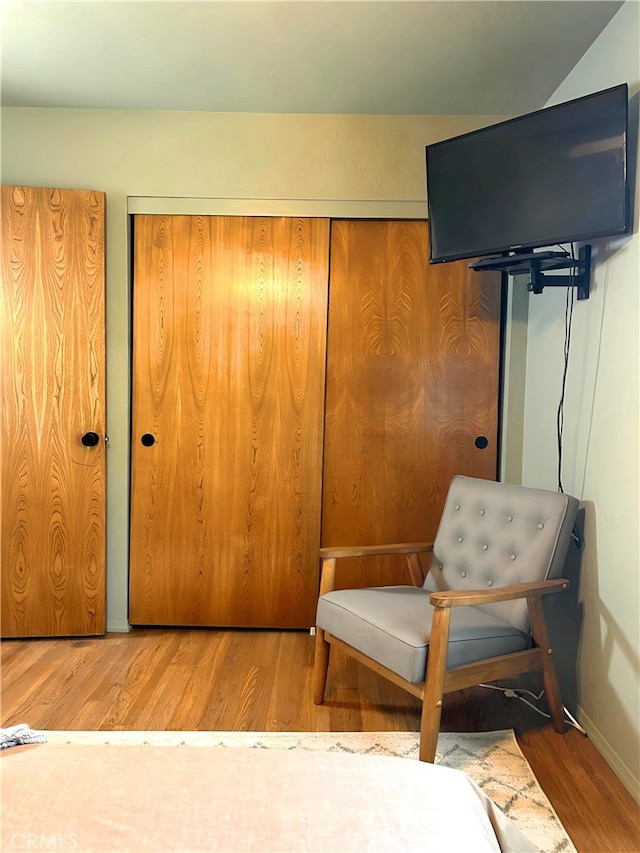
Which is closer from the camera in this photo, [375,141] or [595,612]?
[595,612]

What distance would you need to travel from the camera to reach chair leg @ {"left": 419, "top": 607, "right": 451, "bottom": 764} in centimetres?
204

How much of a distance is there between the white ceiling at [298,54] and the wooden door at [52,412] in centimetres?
56

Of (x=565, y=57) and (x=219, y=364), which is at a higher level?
(x=565, y=57)

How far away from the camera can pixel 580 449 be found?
2518mm

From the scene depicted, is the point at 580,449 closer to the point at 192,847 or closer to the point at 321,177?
the point at 321,177

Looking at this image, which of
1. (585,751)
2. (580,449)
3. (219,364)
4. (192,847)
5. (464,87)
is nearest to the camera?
(192,847)

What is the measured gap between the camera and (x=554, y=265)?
100 inches

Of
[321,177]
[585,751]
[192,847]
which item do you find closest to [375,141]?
[321,177]

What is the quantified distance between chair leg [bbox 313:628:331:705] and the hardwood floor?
1.8 inches

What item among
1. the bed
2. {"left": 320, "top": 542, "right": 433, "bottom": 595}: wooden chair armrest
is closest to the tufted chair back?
{"left": 320, "top": 542, "right": 433, "bottom": 595}: wooden chair armrest

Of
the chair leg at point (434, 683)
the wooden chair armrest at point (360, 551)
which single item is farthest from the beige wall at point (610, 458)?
the wooden chair armrest at point (360, 551)

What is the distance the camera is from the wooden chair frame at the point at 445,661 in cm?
205

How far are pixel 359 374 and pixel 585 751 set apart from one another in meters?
1.83

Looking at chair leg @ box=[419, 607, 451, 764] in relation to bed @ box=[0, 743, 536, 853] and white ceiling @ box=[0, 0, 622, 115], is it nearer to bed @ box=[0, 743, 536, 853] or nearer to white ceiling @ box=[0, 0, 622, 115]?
bed @ box=[0, 743, 536, 853]
